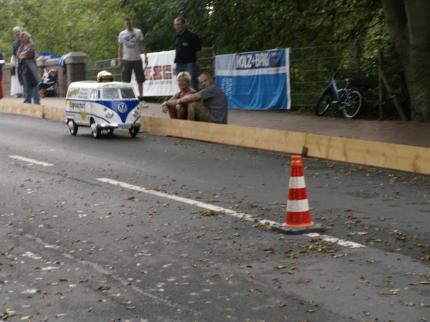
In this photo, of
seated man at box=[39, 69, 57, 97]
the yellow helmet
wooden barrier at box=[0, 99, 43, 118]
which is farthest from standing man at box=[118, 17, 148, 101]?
seated man at box=[39, 69, 57, 97]

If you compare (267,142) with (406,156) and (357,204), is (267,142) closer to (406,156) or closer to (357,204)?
(406,156)

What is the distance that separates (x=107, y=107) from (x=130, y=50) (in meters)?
5.56

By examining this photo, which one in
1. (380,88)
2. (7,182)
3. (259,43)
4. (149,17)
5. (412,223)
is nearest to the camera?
(412,223)

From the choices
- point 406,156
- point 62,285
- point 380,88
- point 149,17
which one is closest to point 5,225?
point 62,285

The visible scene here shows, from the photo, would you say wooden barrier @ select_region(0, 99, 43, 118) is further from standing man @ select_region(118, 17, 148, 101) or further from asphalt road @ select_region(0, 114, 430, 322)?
asphalt road @ select_region(0, 114, 430, 322)

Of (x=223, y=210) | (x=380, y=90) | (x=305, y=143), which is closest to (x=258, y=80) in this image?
(x=380, y=90)

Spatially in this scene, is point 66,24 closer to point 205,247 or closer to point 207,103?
point 207,103

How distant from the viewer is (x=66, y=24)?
45.7 meters

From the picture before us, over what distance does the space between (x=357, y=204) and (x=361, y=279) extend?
3.29m

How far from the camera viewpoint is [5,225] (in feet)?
29.7

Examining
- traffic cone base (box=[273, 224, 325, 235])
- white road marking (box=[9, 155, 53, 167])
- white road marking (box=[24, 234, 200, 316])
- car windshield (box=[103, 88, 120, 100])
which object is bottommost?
white road marking (box=[24, 234, 200, 316])

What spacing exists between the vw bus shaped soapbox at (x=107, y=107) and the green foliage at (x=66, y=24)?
21650 mm

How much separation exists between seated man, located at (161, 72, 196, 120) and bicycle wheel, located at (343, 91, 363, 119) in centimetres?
371

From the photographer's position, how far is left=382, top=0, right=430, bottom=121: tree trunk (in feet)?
55.9
